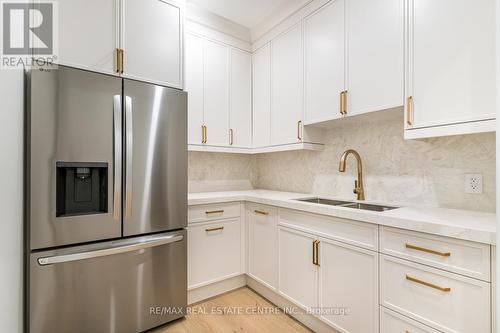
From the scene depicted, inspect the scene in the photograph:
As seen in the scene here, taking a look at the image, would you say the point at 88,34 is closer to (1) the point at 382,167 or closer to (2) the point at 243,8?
(2) the point at 243,8


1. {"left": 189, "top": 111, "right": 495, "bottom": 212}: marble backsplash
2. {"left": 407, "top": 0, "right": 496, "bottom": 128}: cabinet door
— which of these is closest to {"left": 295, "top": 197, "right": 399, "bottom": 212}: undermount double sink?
{"left": 189, "top": 111, "right": 495, "bottom": 212}: marble backsplash

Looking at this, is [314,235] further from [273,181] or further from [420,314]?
[273,181]

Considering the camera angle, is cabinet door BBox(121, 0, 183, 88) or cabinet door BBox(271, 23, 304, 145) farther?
cabinet door BBox(271, 23, 304, 145)

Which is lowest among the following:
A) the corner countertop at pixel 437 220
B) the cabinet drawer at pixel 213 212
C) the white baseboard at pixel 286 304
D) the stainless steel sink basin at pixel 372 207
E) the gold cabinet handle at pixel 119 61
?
the white baseboard at pixel 286 304

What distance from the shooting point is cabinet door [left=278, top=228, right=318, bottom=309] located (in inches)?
69.7

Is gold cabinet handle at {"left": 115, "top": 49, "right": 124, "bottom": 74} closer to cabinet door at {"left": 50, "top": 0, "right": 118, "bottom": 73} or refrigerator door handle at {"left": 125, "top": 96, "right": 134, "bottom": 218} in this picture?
cabinet door at {"left": 50, "top": 0, "right": 118, "bottom": 73}

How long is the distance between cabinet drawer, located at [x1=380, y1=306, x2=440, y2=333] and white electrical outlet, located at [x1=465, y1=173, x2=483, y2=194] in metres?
0.83

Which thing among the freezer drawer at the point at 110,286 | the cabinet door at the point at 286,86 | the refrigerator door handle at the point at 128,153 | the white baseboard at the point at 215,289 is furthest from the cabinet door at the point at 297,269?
the refrigerator door handle at the point at 128,153

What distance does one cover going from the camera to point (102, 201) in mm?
1581

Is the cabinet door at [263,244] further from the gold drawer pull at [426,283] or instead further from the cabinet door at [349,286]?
the gold drawer pull at [426,283]

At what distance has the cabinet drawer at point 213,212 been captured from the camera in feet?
6.93

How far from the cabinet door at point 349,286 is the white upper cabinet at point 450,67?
2.63 feet

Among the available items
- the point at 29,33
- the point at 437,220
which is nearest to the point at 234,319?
the point at 437,220

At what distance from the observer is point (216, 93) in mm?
2562
